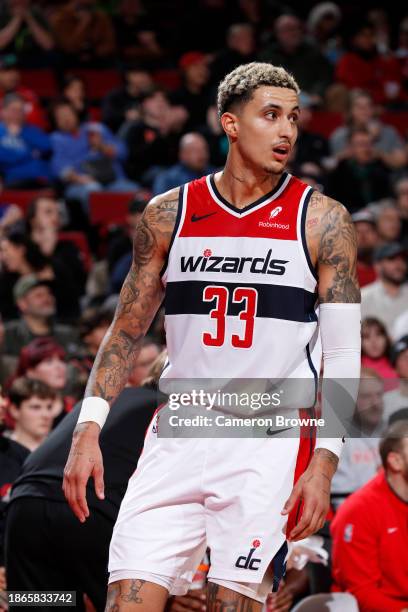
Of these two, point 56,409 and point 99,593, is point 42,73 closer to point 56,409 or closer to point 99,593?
point 56,409

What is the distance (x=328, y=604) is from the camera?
4.38 m

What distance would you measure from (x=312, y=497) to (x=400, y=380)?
4.27 m

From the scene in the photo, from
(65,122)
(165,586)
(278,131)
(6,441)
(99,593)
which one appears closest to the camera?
(165,586)

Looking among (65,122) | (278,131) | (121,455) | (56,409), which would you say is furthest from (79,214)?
(278,131)

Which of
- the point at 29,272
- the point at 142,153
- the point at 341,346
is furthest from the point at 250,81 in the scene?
the point at 142,153

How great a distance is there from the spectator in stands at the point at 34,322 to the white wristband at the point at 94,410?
4.00 m

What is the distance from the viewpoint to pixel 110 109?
458 inches

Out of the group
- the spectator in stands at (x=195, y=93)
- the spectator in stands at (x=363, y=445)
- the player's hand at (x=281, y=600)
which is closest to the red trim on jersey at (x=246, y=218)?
the player's hand at (x=281, y=600)

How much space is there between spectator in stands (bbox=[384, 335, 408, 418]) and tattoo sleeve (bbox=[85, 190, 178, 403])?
3.24 m

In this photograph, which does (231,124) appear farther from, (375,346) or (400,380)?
(375,346)

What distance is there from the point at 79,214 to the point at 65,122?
129cm

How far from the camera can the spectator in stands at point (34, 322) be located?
24.2 ft

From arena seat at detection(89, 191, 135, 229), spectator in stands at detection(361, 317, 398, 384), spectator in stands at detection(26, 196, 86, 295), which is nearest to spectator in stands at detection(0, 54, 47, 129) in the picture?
arena seat at detection(89, 191, 135, 229)

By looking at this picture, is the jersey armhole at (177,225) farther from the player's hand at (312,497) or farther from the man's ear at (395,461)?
the man's ear at (395,461)
